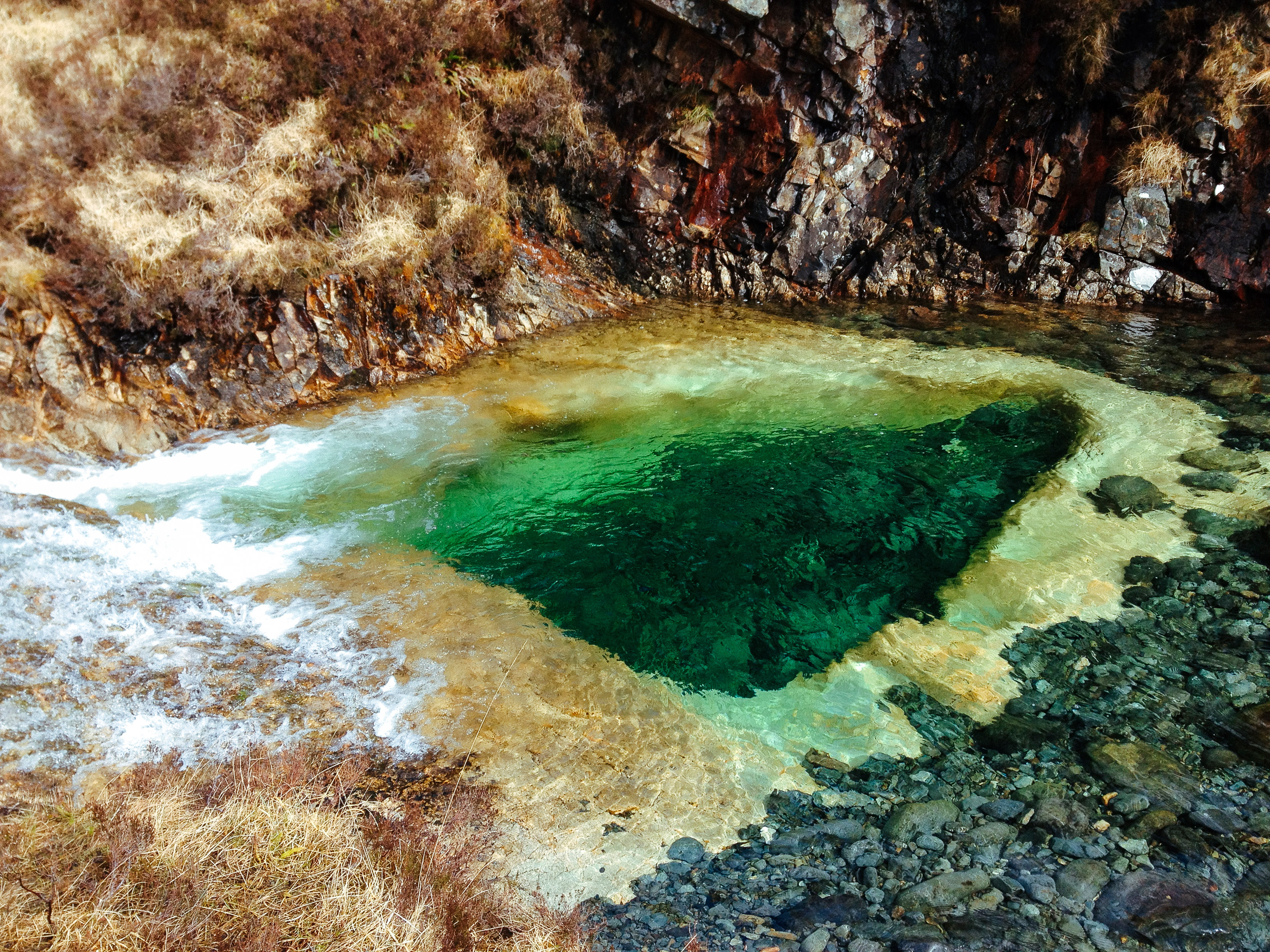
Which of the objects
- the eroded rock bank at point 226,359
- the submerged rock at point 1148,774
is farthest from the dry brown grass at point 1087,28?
the submerged rock at point 1148,774

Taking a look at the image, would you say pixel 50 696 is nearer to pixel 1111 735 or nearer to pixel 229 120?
pixel 1111 735

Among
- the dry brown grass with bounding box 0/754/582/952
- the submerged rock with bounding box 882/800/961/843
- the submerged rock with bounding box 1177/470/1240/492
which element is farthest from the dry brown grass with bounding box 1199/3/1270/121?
the dry brown grass with bounding box 0/754/582/952

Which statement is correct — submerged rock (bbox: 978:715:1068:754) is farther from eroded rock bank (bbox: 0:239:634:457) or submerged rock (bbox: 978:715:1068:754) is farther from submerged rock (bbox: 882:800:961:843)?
eroded rock bank (bbox: 0:239:634:457)

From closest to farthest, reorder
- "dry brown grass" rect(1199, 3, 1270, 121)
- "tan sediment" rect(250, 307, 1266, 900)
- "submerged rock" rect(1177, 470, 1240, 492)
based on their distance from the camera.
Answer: "tan sediment" rect(250, 307, 1266, 900) → "submerged rock" rect(1177, 470, 1240, 492) → "dry brown grass" rect(1199, 3, 1270, 121)

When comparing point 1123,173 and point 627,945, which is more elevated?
point 1123,173

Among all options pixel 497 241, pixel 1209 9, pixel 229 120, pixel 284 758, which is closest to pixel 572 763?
pixel 284 758

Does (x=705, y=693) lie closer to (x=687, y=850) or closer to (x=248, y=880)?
(x=687, y=850)
